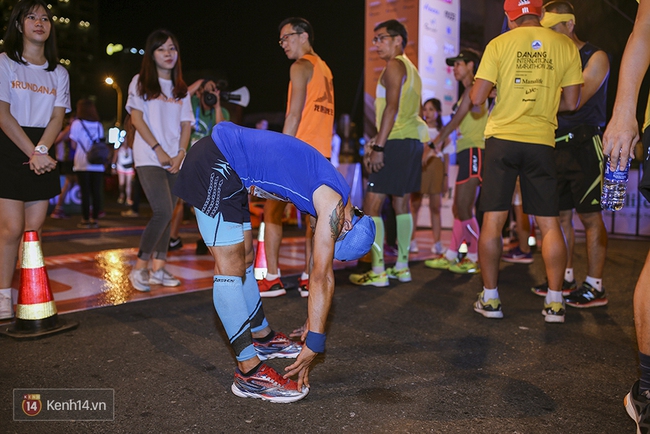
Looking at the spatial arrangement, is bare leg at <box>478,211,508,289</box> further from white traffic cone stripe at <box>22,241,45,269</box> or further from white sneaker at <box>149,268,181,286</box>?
white traffic cone stripe at <box>22,241,45,269</box>

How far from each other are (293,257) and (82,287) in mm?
2658

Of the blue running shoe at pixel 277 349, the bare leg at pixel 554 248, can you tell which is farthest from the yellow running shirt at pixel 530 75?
the blue running shoe at pixel 277 349

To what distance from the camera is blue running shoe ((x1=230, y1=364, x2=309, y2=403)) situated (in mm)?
2262

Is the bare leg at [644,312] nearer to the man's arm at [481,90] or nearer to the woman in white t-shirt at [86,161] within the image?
the man's arm at [481,90]

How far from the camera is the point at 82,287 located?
175 inches

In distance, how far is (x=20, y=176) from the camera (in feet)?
11.3

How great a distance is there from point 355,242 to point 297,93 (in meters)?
2.21

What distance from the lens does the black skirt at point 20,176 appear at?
3383 millimetres

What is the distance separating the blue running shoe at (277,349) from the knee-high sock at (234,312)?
0.49m

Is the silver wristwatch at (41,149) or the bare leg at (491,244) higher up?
the silver wristwatch at (41,149)

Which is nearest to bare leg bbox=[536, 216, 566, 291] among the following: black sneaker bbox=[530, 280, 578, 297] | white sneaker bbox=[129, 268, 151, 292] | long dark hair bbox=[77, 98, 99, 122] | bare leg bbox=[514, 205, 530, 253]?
black sneaker bbox=[530, 280, 578, 297]

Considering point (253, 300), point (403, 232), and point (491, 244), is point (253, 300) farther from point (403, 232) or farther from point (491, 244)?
point (403, 232)

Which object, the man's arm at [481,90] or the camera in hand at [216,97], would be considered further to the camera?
the camera in hand at [216,97]

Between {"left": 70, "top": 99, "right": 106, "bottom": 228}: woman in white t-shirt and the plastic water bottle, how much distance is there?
8.90 m
